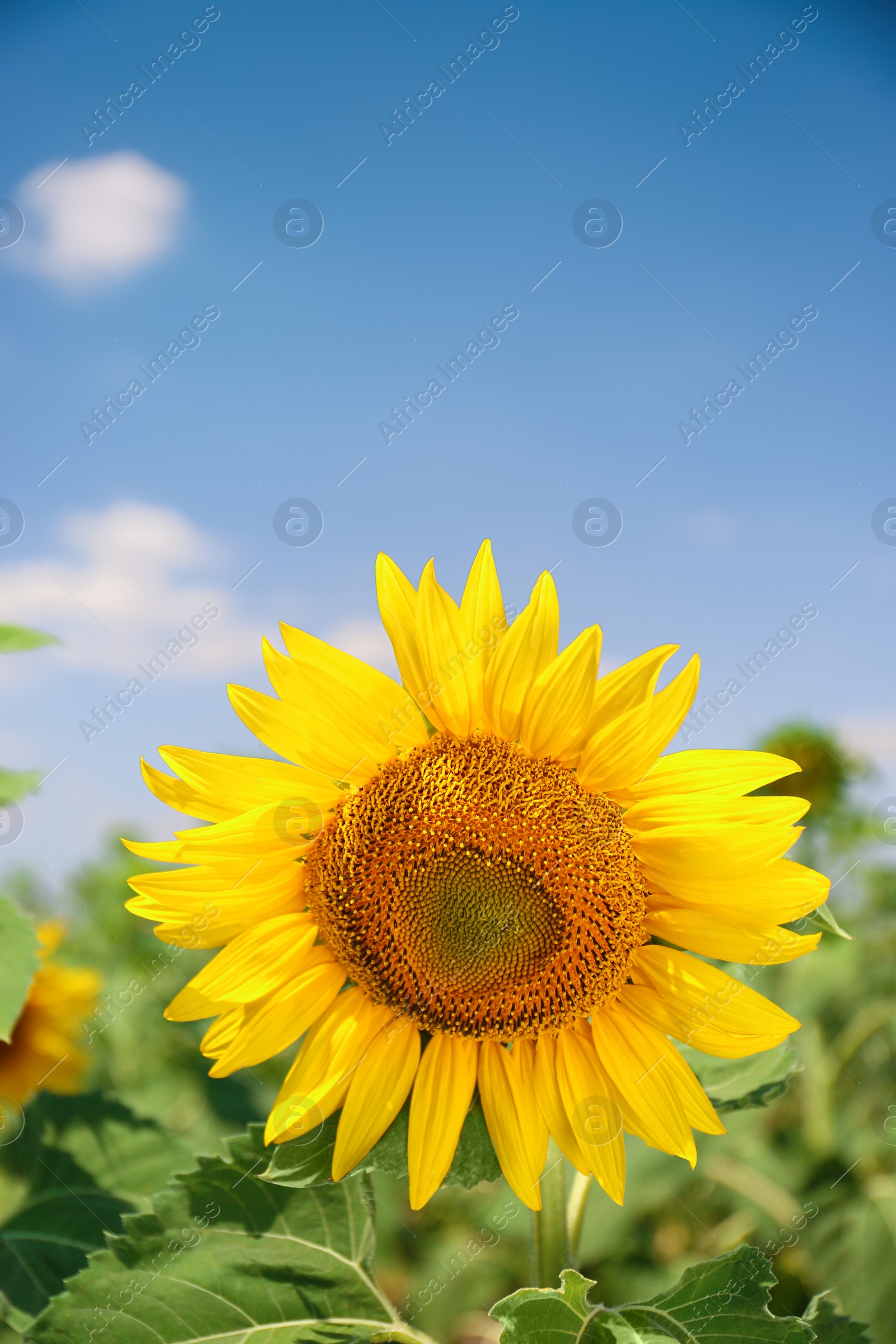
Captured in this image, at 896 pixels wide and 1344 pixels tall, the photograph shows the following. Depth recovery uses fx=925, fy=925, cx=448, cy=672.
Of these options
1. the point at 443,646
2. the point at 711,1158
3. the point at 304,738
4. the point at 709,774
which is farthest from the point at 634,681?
the point at 711,1158

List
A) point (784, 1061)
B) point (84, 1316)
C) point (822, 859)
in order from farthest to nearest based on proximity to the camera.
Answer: point (822, 859) → point (784, 1061) → point (84, 1316)

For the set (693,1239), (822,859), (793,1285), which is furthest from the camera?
(822,859)

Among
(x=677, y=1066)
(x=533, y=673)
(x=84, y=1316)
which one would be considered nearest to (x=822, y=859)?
(x=677, y=1066)

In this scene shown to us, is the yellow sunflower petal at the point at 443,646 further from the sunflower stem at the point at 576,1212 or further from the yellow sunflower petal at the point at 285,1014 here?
the sunflower stem at the point at 576,1212

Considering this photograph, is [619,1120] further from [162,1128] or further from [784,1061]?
[162,1128]

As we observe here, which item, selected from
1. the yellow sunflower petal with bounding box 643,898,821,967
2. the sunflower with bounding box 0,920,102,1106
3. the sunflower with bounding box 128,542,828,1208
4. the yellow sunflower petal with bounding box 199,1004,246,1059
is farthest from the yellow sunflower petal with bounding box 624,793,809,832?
the sunflower with bounding box 0,920,102,1106

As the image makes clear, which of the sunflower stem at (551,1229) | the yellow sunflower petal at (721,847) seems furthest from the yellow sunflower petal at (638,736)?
the sunflower stem at (551,1229)

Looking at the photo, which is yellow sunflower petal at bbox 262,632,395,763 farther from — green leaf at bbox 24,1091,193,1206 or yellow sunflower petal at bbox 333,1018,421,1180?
green leaf at bbox 24,1091,193,1206
